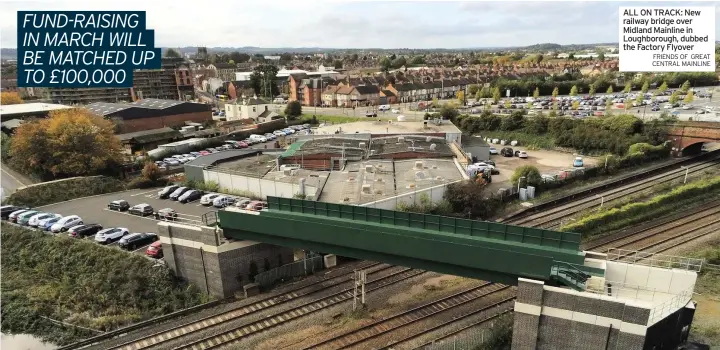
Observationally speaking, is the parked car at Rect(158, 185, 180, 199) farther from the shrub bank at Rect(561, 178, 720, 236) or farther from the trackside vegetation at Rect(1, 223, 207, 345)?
the shrub bank at Rect(561, 178, 720, 236)

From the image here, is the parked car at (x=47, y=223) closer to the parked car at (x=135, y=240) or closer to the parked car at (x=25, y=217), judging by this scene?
the parked car at (x=25, y=217)

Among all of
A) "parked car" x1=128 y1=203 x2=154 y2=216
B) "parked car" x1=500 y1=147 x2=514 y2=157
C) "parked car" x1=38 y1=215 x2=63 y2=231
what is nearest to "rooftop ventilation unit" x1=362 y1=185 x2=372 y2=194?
"parked car" x1=128 y1=203 x2=154 y2=216

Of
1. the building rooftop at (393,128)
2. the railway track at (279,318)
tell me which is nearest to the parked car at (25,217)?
the railway track at (279,318)

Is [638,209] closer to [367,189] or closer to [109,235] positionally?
[367,189]

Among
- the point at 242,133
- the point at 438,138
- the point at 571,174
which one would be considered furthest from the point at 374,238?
A: the point at 242,133

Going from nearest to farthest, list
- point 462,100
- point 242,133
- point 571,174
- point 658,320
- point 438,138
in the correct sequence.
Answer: point 658,320 → point 571,174 → point 438,138 → point 242,133 → point 462,100

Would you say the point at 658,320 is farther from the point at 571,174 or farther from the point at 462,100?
the point at 462,100
